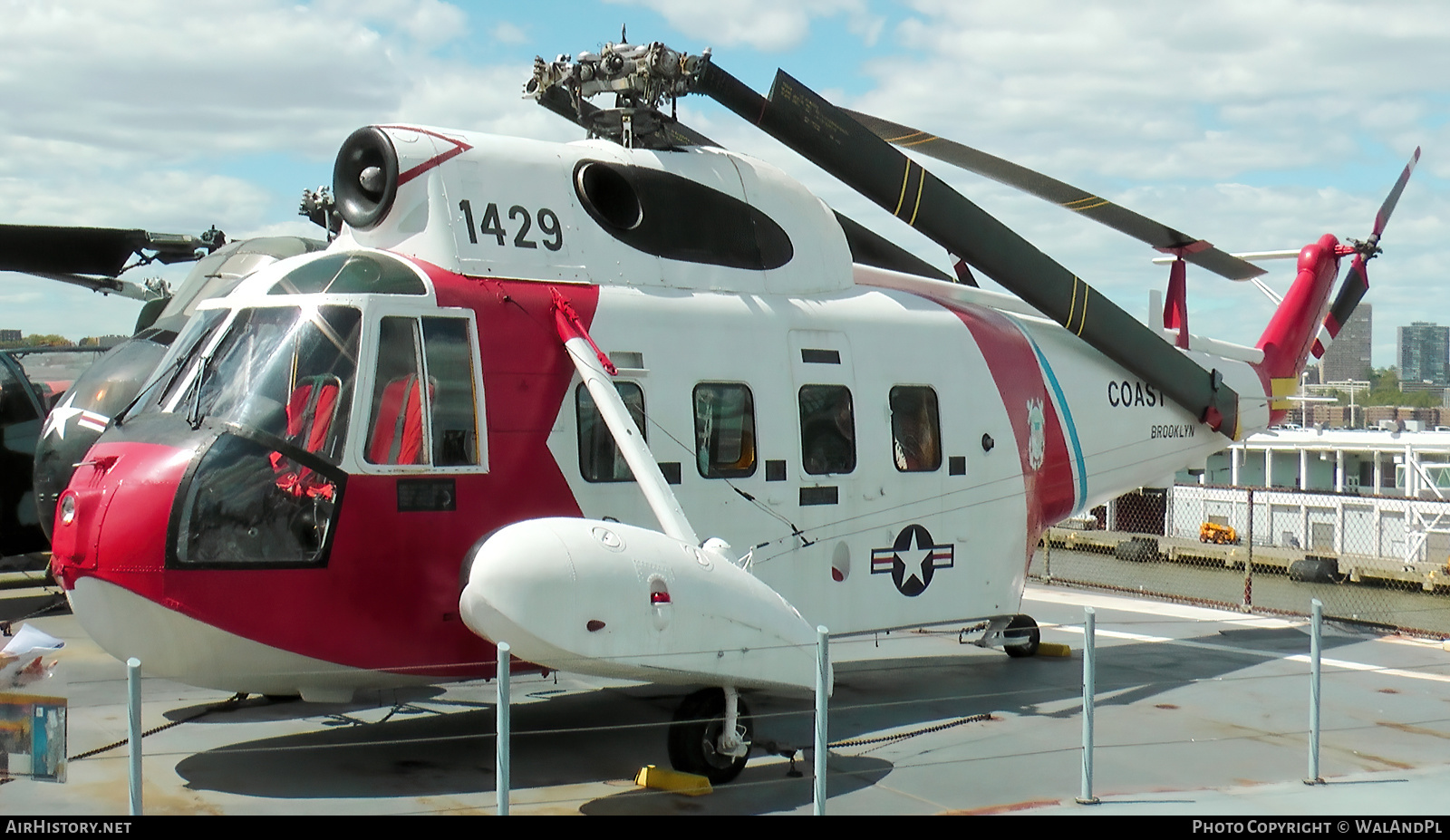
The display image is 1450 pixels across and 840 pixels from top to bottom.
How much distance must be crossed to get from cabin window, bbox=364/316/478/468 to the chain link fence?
19.4 meters

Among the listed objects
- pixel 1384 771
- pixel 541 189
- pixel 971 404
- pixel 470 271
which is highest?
pixel 541 189

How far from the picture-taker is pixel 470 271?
27.8 ft

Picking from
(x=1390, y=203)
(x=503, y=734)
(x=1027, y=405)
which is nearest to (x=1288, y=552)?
(x=1390, y=203)

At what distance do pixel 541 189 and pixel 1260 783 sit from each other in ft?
19.6

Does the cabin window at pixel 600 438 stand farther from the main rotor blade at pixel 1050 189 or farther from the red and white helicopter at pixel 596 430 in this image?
Answer: the main rotor blade at pixel 1050 189

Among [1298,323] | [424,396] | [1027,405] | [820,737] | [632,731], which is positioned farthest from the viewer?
[1298,323]

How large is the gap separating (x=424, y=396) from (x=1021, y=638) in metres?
6.91

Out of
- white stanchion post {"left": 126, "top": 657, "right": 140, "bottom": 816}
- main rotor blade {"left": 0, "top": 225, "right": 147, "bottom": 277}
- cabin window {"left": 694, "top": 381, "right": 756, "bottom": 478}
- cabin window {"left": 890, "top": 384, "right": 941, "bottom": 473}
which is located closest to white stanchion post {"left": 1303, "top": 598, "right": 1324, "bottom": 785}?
cabin window {"left": 890, "top": 384, "right": 941, "bottom": 473}

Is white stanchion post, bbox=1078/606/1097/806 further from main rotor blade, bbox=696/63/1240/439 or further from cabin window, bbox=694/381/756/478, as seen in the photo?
main rotor blade, bbox=696/63/1240/439

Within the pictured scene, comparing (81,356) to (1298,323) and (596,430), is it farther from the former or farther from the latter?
(1298,323)

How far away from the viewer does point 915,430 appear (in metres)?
10.3

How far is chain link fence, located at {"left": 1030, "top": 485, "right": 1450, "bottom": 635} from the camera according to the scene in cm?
2969

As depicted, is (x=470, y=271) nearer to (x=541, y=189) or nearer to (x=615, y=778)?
(x=541, y=189)
